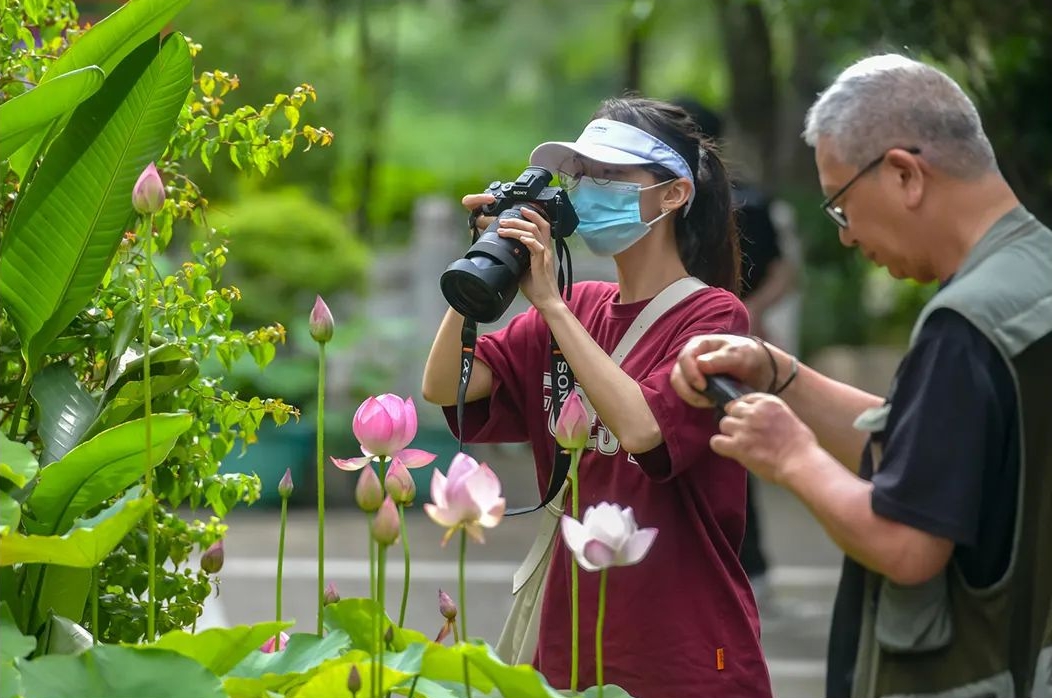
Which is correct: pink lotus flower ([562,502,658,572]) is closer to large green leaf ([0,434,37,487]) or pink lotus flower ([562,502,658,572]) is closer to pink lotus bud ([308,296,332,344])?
pink lotus bud ([308,296,332,344])

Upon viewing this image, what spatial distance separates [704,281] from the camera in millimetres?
2736

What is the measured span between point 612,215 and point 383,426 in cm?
63

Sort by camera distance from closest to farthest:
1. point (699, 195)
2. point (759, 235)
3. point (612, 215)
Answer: point (612, 215) → point (699, 195) → point (759, 235)

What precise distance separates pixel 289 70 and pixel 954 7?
7711 millimetres

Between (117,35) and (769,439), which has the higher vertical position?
(117,35)

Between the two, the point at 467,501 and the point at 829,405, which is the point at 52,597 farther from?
the point at 829,405

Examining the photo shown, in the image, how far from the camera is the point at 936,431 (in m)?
1.80

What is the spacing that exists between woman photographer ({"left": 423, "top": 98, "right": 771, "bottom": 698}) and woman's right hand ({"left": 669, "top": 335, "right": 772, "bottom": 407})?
0.82ft

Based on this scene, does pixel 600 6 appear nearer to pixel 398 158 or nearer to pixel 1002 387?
pixel 398 158

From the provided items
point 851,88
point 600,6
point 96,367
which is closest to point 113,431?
point 96,367

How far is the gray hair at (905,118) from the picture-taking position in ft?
6.30

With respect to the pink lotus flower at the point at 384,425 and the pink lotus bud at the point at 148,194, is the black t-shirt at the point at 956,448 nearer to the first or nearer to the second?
the pink lotus flower at the point at 384,425

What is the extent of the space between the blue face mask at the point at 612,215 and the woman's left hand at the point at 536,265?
0.18 m

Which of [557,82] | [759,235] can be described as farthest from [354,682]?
[557,82]
